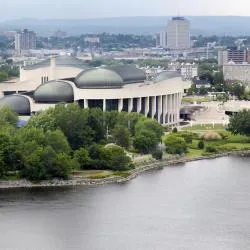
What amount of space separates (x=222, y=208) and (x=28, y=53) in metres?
63.2

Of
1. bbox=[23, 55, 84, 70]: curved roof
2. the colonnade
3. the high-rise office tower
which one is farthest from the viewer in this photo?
the high-rise office tower

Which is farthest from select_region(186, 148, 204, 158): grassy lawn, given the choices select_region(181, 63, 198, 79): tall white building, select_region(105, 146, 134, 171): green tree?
select_region(181, 63, 198, 79): tall white building

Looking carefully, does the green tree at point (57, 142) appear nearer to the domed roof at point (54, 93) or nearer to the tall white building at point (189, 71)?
the domed roof at point (54, 93)

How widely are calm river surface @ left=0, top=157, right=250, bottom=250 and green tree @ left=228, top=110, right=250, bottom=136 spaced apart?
6.16 meters

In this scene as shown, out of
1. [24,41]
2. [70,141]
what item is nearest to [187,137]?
[70,141]

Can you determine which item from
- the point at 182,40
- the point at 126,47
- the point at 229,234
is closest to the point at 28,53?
the point at 126,47

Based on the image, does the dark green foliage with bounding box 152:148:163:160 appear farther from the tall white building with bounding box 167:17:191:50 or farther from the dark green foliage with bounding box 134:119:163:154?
the tall white building with bounding box 167:17:191:50

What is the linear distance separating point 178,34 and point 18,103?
247ft

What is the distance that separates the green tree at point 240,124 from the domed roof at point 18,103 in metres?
5.86

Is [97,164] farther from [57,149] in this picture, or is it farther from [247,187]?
[247,187]

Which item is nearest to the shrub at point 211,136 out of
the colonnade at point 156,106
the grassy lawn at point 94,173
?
the colonnade at point 156,106

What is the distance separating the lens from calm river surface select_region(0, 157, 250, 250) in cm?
1617

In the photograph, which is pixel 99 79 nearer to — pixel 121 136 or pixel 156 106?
pixel 156 106

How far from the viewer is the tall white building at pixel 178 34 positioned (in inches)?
3917
